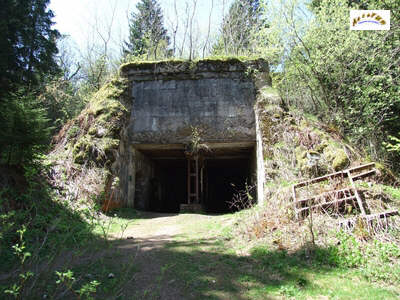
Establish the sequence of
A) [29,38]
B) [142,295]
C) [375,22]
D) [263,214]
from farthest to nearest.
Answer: [29,38], [375,22], [263,214], [142,295]

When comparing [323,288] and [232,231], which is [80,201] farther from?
[323,288]

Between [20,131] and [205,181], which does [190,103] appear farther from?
[205,181]

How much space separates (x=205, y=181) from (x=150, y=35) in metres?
10.2

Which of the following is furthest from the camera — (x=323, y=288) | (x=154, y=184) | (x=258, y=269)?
(x=154, y=184)

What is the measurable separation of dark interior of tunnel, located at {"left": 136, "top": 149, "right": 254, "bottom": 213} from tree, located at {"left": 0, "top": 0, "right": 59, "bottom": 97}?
6703 millimetres

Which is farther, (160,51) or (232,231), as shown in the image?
(160,51)

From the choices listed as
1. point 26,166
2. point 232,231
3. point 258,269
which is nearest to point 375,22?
point 232,231

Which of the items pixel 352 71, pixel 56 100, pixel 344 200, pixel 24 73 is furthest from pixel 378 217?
pixel 56 100

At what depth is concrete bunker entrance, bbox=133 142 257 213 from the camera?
10.2 m

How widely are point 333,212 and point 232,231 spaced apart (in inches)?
79.3

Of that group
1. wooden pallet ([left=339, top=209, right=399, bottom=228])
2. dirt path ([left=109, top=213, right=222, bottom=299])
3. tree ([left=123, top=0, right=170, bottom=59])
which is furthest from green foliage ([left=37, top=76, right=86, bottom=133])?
wooden pallet ([left=339, top=209, right=399, bottom=228])

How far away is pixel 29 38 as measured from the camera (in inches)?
523

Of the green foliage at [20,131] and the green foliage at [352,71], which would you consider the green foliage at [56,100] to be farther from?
the green foliage at [352,71]

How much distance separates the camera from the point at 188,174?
35.1ft
